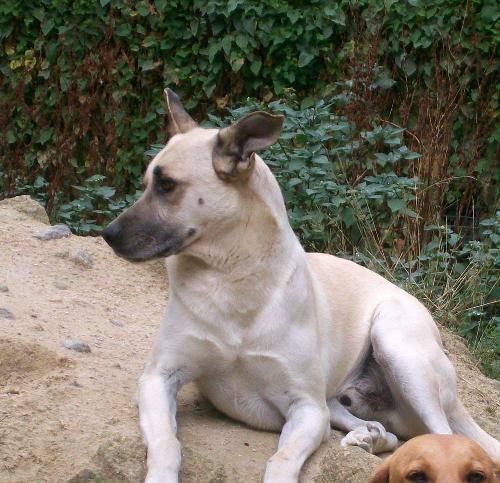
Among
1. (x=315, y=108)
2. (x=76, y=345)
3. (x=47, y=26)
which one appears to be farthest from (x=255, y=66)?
(x=76, y=345)

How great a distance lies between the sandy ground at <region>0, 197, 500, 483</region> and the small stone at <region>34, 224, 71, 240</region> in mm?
70

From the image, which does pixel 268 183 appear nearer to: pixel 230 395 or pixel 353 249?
pixel 230 395

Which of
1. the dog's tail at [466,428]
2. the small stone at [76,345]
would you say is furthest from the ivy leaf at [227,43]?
the dog's tail at [466,428]

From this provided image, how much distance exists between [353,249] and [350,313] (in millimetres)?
2648

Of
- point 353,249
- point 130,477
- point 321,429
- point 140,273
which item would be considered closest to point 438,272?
point 353,249

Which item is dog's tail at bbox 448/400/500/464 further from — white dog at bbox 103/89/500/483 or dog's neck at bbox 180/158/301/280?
dog's neck at bbox 180/158/301/280

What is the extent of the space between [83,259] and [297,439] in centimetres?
257

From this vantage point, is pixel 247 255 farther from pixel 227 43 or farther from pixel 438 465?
pixel 227 43

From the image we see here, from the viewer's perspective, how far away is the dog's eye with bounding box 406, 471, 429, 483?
411cm

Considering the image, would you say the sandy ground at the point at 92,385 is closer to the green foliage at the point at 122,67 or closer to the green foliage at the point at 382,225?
the green foliage at the point at 382,225

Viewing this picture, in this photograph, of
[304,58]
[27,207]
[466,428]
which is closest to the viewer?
[466,428]

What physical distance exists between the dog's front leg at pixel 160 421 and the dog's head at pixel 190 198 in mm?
522

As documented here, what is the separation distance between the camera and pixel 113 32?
965 cm

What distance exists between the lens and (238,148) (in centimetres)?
441
